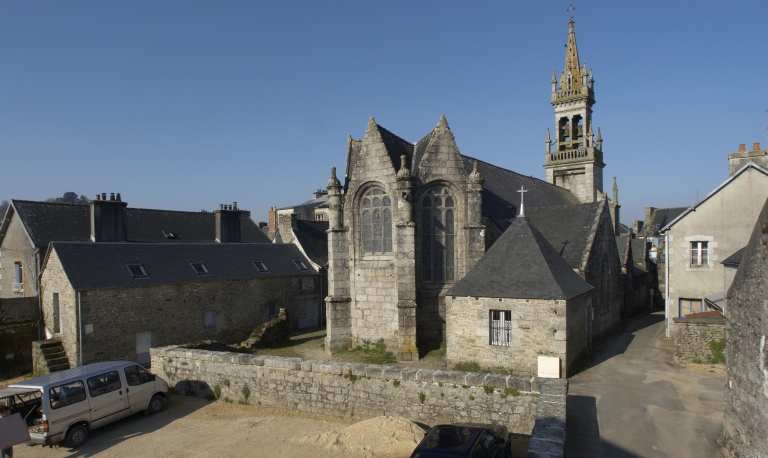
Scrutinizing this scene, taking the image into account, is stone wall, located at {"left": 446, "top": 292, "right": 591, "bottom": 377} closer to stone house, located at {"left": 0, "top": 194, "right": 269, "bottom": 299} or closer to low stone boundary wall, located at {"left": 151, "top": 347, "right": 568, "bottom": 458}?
low stone boundary wall, located at {"left": 151, "top": 347, "right": 568, "bottom": 458}

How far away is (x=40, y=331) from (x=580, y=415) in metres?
18.3

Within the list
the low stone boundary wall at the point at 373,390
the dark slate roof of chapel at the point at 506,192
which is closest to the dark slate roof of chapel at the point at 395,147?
the dark slate roof of chapel at the point at 506,192

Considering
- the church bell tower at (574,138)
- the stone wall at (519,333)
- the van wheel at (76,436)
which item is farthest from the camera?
the church bell tower at (574,138)

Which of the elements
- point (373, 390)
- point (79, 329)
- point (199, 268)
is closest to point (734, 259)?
point (373, 390)

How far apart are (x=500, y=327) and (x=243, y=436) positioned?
23.8ft

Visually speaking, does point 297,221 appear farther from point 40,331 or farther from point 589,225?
point 589,225

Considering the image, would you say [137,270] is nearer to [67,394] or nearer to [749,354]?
[67,394]

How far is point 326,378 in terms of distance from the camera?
10867mm

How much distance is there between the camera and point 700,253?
18188 mm

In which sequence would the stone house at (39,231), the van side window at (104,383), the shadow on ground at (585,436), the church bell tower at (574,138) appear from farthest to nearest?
the church bell tower at (574,138) < the stone house at (39,231) < the van side window at (104,383) < the shadow on ground at (585,436)

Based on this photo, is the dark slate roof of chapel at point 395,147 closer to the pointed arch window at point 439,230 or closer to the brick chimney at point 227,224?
the pointed arch window at point 439,230

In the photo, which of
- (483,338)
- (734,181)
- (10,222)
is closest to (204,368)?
(483,338)

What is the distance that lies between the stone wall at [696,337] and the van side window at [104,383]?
49.3 feet

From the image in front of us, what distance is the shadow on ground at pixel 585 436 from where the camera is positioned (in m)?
8.60
